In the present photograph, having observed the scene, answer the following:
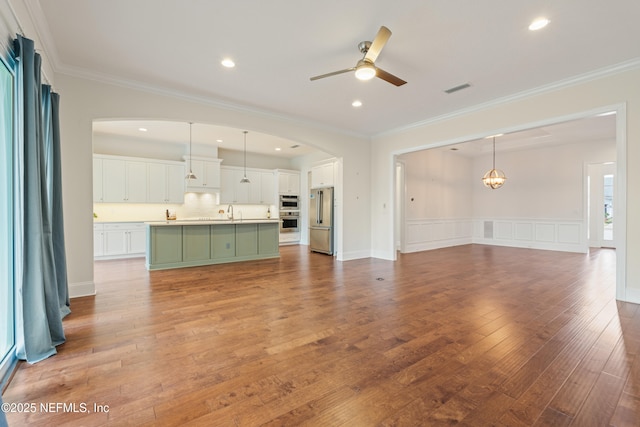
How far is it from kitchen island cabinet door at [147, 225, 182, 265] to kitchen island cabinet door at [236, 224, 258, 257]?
125 cm

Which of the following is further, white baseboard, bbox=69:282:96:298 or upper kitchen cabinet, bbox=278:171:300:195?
upper kitchen cabinet, bbox=278:171:300:195

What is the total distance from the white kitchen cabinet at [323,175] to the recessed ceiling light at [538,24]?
209 inches

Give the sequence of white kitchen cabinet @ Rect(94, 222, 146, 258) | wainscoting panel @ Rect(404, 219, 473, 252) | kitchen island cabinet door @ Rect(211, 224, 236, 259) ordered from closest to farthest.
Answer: kitchen island cabinet door @ Rect(211, 224, 236, 259) < white kitchen cabinet @ Rect(94, 222, 146, 258) < wainscoting panel @ Rect(404, 219, 473, 252)

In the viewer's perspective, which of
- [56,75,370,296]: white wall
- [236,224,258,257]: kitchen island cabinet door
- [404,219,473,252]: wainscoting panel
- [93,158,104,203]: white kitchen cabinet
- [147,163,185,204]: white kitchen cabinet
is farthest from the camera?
[404,219,473,252]: wainscoting panel

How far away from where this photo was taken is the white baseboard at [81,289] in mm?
3766

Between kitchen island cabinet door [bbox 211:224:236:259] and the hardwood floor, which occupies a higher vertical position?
kitchen island cabinet door [bbox 211:224:236:259]

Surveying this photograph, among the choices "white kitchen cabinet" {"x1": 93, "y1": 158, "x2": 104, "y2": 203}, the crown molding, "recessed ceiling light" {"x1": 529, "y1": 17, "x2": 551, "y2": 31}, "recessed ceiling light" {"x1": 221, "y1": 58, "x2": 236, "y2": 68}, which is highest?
"recessed ceiling light" {"x1": 221, "y1": 58, "x2": 236, "y2": 68}

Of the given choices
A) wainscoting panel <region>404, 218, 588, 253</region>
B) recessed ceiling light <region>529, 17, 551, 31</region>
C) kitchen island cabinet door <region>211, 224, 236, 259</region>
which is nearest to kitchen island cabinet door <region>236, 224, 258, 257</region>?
kitchen island cabinet door <region>211, 224, 236, 259</region>

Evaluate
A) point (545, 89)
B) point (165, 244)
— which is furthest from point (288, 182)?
point (545, 89)

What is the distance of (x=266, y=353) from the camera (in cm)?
233

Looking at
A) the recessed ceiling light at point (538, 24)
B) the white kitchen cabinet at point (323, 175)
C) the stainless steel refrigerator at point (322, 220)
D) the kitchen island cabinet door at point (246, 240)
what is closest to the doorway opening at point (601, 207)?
the white kitchen cabinet at point (323, 175)

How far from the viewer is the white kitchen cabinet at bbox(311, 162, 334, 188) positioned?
25.6 feet

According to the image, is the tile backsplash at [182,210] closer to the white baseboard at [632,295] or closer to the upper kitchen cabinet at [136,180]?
the upper kitchen cabinet at [136,180]

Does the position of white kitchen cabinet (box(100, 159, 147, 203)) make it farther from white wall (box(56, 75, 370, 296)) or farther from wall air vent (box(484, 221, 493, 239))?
wall air vent (box(484, 221, 493, 239))
